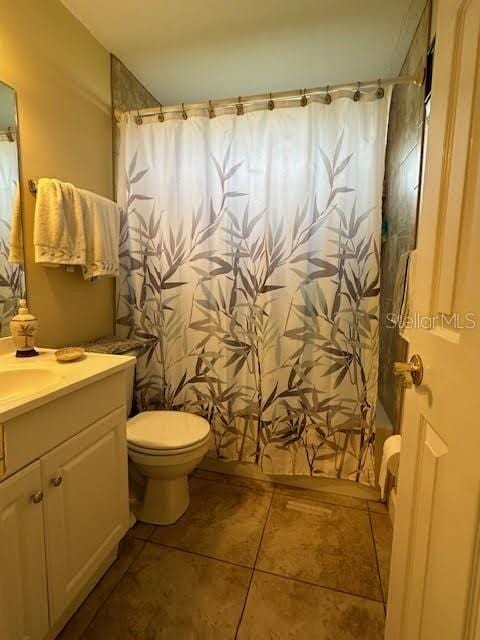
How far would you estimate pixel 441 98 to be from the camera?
65 cm

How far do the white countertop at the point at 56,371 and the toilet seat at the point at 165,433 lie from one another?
1.43ft

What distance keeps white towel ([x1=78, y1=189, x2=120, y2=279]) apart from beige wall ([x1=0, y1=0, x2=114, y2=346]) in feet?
0.50

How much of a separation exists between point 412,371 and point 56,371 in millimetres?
1110

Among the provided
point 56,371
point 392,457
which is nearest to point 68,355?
point 56,371

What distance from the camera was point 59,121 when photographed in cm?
144

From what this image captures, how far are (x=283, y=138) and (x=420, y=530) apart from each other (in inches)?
64.6

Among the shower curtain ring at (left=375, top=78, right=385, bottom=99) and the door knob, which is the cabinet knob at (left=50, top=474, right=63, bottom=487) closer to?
the door knob

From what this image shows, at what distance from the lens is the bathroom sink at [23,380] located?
1055mm

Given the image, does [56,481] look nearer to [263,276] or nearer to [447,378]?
[447,378]

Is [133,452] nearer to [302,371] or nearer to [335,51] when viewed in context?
[302,371]

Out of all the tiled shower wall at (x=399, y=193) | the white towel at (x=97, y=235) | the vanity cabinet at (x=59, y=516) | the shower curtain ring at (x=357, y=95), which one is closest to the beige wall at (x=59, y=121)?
the white towel at (x=97, y=235)

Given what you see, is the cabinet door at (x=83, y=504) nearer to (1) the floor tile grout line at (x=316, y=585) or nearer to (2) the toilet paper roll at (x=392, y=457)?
(1) the floor tile grout line at (x=316, y=585)

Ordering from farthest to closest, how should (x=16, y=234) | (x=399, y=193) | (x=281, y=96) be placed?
(x=399, y=193) < (x=281, y=96) < (x=16, y=234)

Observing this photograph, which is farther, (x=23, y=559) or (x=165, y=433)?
(x=165, y=433)
